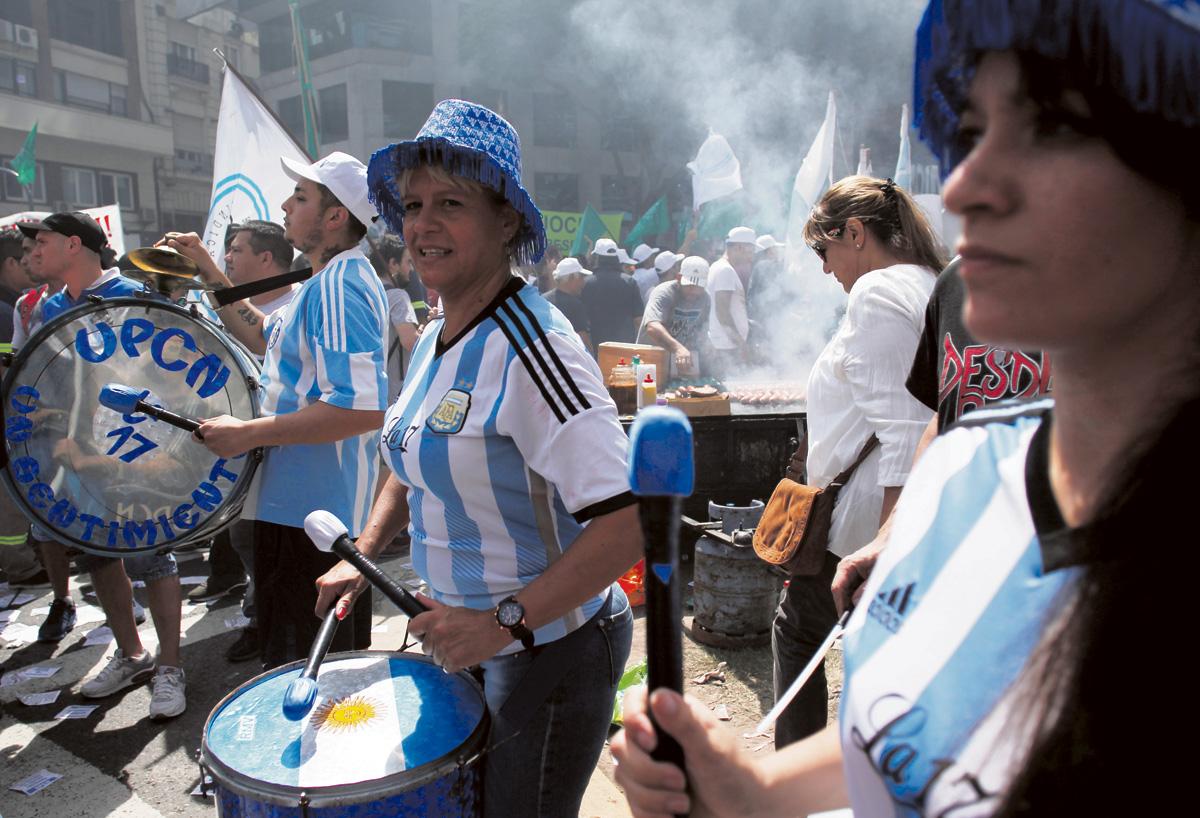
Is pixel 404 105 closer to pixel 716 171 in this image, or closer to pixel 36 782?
pixel 716 171

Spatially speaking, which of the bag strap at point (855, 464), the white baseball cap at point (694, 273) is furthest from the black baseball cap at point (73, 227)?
the white baseball cap at point (694, 273)

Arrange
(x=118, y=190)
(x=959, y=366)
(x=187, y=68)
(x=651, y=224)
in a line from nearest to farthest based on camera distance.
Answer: (x=959, y=366)
(x=651, y=224)
(x=118, y=190)
(x=187, y=68)

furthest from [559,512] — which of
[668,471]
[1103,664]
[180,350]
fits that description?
[180,350]

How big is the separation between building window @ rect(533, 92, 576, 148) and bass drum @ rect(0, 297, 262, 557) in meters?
35.5

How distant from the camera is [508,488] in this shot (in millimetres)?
1838

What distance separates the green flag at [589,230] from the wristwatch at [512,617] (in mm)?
14700

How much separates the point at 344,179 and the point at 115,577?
2601 mm

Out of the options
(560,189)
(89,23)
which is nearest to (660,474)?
(560,189)

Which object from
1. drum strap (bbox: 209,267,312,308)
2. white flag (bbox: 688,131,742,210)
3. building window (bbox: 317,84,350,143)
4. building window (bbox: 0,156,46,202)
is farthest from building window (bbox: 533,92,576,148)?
drum strap (bbox: 209,267,312,308)

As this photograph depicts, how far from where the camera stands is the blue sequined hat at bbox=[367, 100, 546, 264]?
6.44 ft

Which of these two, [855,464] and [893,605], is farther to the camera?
[855,464]

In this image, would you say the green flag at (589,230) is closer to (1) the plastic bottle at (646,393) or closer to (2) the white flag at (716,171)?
(2) the white flag at (716,171)

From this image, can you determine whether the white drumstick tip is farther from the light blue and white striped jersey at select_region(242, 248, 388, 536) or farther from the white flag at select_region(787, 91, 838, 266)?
the white flag at select_region(787, 91, 838, 266)

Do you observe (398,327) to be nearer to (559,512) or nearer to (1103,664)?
(559,512)
